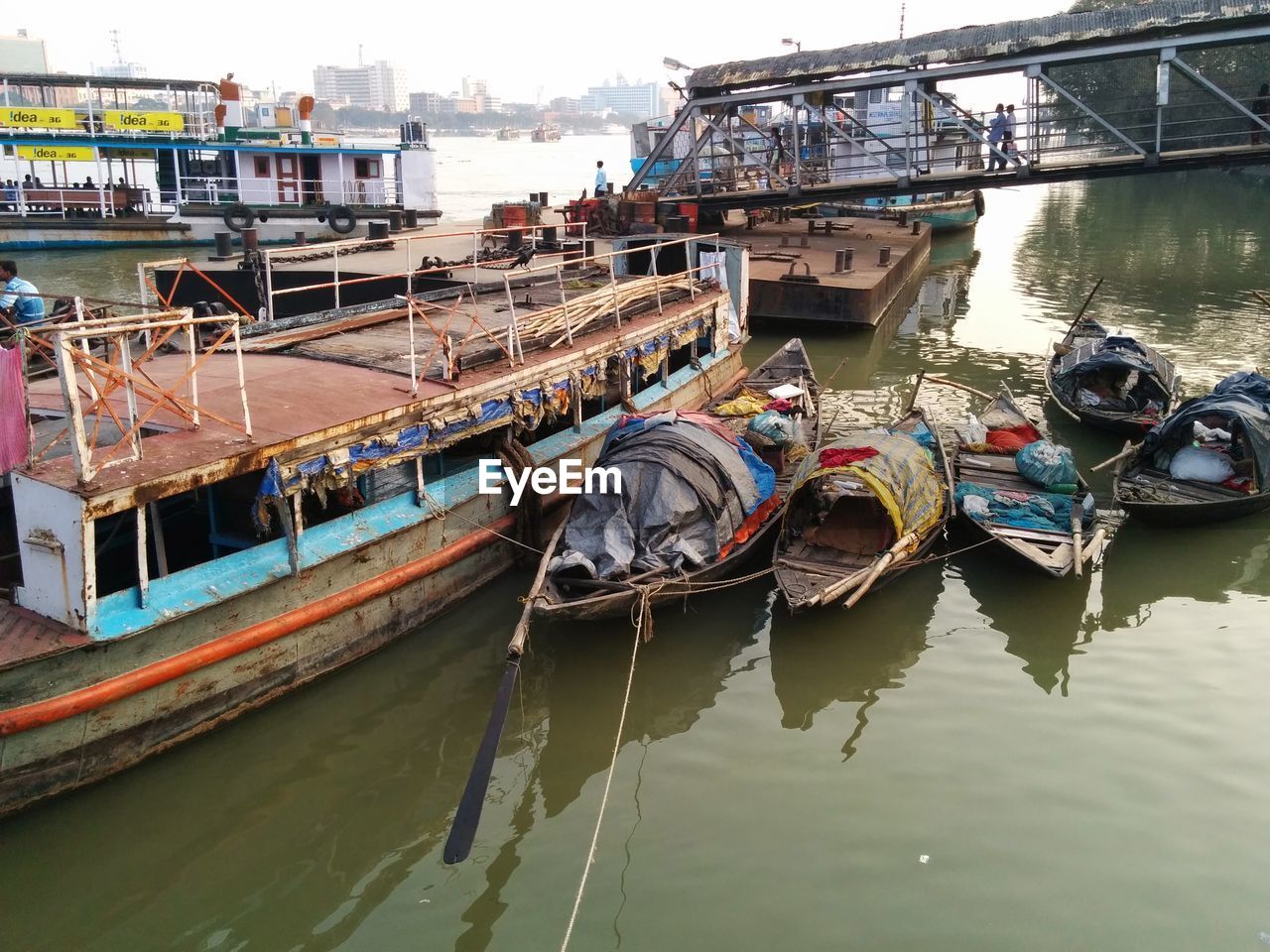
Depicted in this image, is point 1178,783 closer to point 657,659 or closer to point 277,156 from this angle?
point 657,659

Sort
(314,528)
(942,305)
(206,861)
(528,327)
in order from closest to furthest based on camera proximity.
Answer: (206,861) → (314,528) → (528,327) → (942,305)

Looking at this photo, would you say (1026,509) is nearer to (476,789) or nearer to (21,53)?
(476,789)

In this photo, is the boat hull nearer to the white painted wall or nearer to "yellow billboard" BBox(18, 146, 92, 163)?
the white painted wall

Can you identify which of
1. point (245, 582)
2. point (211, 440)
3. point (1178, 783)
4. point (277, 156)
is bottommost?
point (1178, 783)

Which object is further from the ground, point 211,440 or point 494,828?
point 211,440

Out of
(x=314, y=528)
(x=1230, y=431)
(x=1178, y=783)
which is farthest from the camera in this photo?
(x=1230, y=431)

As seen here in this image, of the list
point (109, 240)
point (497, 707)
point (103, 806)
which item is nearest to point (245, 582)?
point (103, 806)

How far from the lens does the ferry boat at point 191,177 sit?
31375mm

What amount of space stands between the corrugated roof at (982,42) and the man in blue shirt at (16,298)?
1805cm

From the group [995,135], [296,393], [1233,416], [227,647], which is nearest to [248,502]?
[296,393]

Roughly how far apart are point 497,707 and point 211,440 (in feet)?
10.3

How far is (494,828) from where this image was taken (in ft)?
22.4

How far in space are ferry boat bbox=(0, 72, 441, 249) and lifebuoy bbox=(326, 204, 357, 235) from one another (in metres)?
0.04

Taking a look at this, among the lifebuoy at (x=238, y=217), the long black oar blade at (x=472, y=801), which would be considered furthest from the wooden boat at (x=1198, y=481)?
the lifebuoy at (x=238, y=217)
